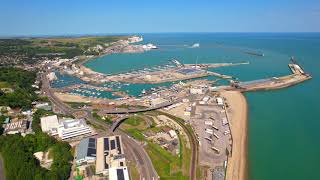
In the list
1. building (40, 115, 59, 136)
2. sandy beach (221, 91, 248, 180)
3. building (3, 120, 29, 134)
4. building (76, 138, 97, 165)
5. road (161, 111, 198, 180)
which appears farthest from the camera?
building (3, 120, 29, 134)

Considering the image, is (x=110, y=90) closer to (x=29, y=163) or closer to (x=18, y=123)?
(x=18, y=123)

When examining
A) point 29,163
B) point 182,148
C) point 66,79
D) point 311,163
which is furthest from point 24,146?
point 66,79

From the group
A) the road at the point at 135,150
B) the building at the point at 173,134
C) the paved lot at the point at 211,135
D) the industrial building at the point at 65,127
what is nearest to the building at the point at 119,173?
the road at the point at 135,150

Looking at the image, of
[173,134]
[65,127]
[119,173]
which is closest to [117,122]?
[65,127]

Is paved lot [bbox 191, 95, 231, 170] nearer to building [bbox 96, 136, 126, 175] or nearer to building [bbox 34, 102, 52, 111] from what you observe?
building [bbox 96, 136, 126, 175]

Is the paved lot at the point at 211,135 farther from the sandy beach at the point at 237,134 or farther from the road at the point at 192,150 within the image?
the sandy beach at the point at 237,134

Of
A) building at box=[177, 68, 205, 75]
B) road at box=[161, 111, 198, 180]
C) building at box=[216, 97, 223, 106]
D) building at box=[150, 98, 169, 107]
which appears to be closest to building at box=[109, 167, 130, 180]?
road at box=[161, 111, 198, 180]
